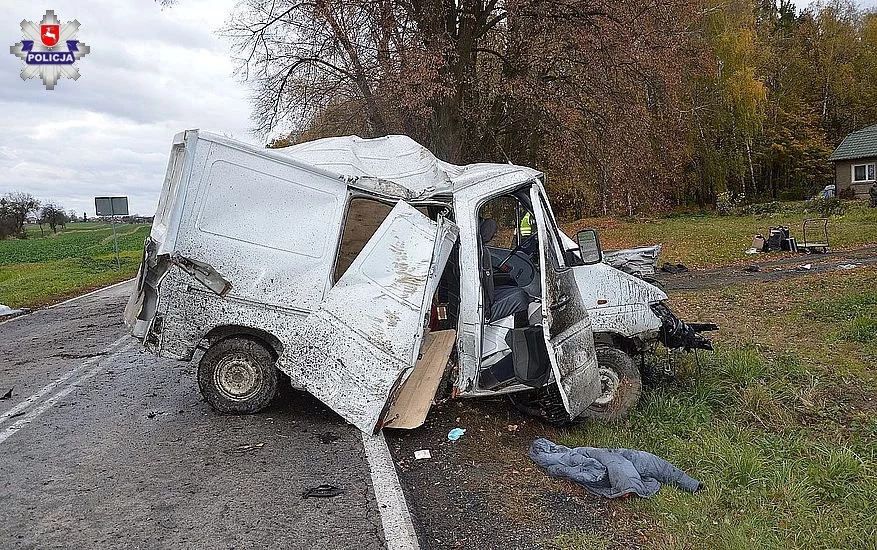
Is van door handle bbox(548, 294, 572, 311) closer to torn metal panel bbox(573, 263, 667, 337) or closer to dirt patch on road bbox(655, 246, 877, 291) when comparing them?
torn metal panel bbox(573, 263, 667, 337)

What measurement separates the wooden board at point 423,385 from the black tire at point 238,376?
1150 millimetres

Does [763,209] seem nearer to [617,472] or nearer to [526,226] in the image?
[526,226]

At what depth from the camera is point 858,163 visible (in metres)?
38.4

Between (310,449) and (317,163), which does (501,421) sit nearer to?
(310,449)

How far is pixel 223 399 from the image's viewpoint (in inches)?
246

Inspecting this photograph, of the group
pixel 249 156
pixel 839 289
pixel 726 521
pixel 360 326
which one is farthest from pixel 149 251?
pixel 839 289

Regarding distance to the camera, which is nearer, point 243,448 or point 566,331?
point 243,448

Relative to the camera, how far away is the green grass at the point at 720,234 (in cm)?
1970

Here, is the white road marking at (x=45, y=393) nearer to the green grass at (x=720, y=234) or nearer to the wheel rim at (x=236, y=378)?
the wheel rim at (x=236, y=378)

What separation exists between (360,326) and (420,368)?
3.27ft

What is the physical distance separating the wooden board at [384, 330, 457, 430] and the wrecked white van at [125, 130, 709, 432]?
0.02 meters

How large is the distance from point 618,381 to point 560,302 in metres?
1.08

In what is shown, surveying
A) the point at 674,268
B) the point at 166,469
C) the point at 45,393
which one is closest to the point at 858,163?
the point at 674,268

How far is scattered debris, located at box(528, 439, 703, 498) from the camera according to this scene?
4527mm
